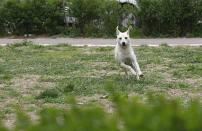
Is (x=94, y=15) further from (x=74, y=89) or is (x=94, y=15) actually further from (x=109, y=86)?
(x=109, y=86)

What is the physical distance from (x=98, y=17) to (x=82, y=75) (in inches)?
393

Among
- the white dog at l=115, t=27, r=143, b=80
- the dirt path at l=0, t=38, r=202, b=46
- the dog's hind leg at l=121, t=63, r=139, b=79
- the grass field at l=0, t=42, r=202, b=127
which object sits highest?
the white dog at l=115, t=27, r=143, b=80

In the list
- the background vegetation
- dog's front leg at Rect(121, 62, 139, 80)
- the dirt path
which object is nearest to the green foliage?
the background vegetation

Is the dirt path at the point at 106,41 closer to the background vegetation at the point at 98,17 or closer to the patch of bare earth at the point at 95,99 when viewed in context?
the background vegetation at the point at 98,17

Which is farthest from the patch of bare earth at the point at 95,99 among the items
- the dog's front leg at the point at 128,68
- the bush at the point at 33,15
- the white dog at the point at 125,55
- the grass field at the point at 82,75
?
the bush at the point at 33,15

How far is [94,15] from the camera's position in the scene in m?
21.9

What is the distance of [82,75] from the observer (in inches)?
474

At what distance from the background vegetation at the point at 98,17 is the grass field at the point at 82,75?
3.69 meters

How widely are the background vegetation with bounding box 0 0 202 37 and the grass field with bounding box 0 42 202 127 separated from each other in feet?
12.1

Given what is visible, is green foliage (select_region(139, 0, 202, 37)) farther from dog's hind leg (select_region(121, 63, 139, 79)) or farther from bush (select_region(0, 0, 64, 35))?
dog's hind leg (select_region(121, 63, 139, 79))

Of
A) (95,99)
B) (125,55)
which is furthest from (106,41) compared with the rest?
(95,99)

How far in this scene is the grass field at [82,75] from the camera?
9406mm

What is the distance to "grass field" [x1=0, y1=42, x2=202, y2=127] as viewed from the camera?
30.9 ft

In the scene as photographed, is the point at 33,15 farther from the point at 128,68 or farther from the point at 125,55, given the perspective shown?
the point at 128,68
